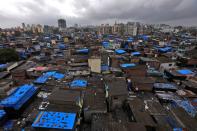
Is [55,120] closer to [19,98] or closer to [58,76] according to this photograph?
[19,98]

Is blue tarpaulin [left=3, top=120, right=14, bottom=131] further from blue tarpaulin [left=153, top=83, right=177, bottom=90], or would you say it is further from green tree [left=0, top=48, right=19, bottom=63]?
green tree [left=0, top=48, right=19, bottom=63]

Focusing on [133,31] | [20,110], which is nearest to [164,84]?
[20,110]

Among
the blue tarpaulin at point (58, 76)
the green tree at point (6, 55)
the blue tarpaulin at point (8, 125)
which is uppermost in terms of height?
the green tree at point (6, 55)

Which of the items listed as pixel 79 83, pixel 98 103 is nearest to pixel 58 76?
pixel 79 83

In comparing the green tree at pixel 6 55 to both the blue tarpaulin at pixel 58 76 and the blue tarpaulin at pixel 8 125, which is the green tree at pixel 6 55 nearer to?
the blue tarpaulin at pixel 58 76

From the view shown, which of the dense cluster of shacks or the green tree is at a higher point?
the green tree

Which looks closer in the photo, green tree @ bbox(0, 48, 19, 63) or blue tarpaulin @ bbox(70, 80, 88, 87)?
blue tarpaulin @ bbox(70, 80, 88, 87)

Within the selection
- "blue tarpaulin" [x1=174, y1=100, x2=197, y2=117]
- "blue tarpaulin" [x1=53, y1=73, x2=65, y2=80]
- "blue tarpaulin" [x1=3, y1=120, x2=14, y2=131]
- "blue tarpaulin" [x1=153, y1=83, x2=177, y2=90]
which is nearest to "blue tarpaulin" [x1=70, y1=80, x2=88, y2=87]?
"blue tarpaulin" [x1=53, y1=73, x2=65, y2=80]

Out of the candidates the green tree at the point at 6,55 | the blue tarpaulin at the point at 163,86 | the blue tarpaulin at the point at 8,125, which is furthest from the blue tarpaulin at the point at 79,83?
the green tree at the point at 6,55
